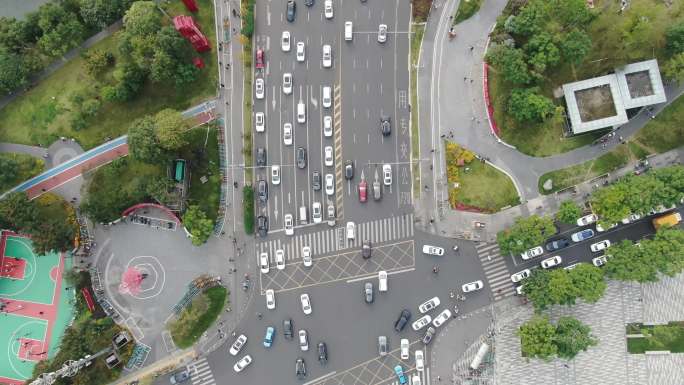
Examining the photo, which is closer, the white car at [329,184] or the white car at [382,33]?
the white car at [329,184]

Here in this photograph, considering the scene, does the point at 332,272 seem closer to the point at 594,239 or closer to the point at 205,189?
the point at 205,189

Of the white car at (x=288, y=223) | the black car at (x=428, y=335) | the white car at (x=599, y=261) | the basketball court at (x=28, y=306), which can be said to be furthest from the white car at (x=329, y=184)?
the basketball court at (x=28, y=306)

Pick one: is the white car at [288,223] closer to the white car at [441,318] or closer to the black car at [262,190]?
the black car at [262,190]

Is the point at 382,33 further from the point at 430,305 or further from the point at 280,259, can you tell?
the point at 430,305

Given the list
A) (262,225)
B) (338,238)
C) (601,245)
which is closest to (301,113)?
(262,225)

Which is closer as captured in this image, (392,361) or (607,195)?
(607,195)

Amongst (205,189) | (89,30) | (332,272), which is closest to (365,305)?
(332,272)
